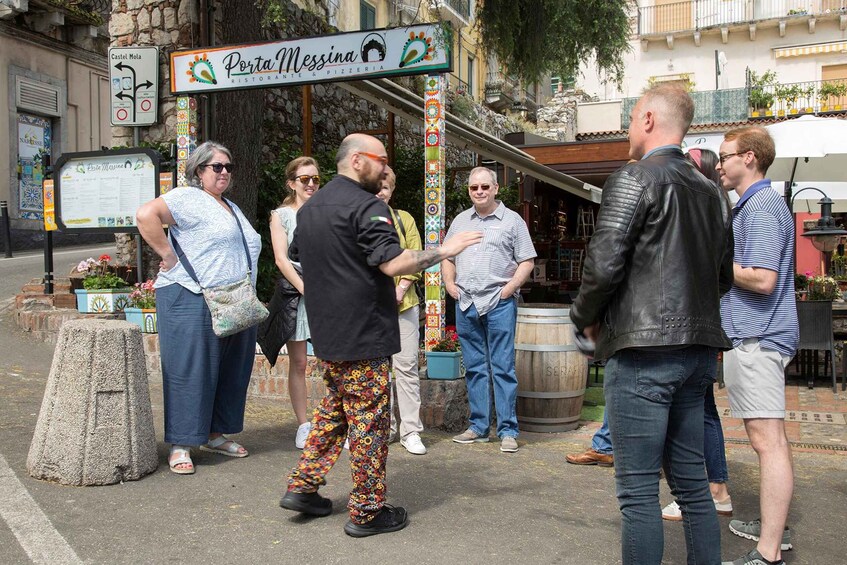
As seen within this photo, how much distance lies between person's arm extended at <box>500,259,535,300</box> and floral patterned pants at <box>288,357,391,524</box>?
6.01 feet

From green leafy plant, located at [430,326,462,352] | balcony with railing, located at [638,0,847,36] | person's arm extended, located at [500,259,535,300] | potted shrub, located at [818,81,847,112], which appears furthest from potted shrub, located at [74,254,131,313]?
balcony with railing, located at [638,0,847,36]

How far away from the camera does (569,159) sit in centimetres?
1305

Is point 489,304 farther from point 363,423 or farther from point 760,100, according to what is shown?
point 760,100

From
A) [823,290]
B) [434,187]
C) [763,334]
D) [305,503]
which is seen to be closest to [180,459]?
[305,503]

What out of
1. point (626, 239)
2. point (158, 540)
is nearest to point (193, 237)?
point (158, 540)

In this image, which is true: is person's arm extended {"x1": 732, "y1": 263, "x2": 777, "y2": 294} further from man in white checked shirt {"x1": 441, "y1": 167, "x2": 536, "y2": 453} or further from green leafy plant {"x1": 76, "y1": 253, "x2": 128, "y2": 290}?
green leafy plant {"x1": 76, "y1": 253, "x2": 128, "y2": 290}

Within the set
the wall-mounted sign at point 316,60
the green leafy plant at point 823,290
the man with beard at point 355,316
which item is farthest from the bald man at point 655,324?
the green leafy plant at point 823,290

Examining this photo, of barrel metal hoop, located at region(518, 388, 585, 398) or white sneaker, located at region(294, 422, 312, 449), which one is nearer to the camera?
white sneaker, located at region(294, 422, 312, 449)

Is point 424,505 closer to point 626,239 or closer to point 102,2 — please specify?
point 626,239

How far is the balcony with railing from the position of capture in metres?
28.6

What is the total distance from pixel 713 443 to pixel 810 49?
94.3 ft

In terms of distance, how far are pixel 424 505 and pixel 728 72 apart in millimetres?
29546

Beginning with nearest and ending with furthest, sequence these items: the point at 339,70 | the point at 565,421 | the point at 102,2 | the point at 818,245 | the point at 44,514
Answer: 1. the point at 44,514
2. the point at 565,421
3. the point at 339,70
4. the point at 818,245
5. the point at 102,2

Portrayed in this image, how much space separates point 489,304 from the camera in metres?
5.31
